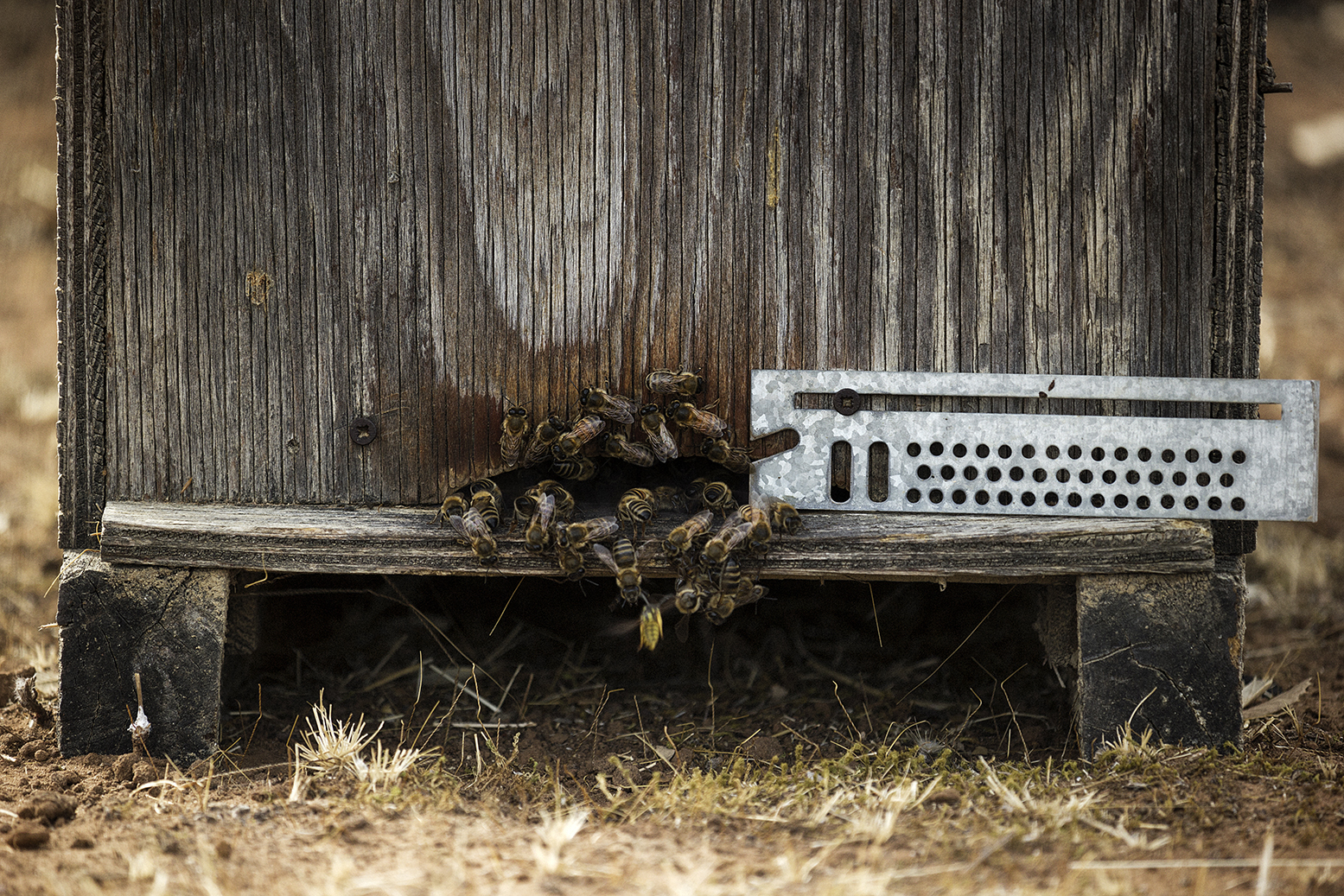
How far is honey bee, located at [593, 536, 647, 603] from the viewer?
3.08 metres

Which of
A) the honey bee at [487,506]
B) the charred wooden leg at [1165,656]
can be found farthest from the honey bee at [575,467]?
the charred wooden leg at [1165,656]

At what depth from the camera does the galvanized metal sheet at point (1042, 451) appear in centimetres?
320

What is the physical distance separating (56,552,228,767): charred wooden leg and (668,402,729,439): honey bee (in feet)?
5.27

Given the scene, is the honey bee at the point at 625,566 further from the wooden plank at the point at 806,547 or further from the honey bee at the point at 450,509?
the honey bee at the point at 450,509

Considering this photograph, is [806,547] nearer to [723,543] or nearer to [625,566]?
[723,543]

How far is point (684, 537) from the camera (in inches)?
121

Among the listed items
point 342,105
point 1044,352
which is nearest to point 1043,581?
point 1044,352

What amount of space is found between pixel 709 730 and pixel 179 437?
7.05ft

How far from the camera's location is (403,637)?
14.3 feet

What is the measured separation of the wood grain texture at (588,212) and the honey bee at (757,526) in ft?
1.18

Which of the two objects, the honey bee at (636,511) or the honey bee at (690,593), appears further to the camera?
the honey bee at (636,511)

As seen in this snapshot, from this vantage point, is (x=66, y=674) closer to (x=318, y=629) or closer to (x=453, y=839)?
(x=318, y=629)

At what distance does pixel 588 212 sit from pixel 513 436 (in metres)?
0.80

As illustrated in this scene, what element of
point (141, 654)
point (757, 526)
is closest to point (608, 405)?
point (757, 526)
